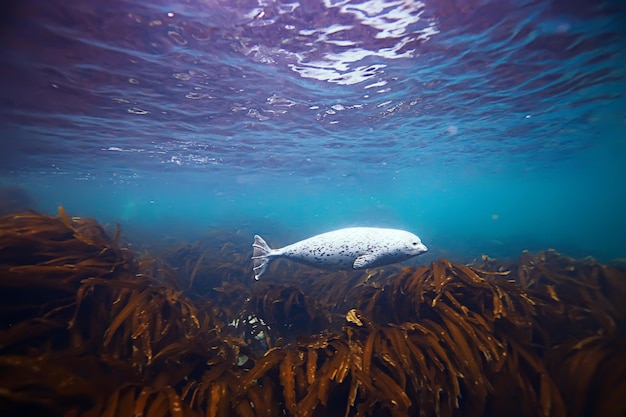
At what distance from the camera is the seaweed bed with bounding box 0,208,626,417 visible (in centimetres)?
292

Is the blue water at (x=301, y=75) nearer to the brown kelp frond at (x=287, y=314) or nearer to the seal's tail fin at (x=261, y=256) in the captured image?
the seal's tail fin at (x=261, y=256)

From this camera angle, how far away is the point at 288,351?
362 cm

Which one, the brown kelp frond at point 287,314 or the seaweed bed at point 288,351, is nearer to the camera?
the seaweed bed at point 288,351

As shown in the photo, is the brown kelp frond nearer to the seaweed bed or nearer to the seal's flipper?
the seaweed bed

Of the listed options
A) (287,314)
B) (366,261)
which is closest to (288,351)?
(287,314)

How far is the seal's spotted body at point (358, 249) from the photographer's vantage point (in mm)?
6102

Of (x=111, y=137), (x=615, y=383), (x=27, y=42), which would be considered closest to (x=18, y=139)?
(x=111, y=137)

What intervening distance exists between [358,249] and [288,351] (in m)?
3.23

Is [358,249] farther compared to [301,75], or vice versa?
[301,75]

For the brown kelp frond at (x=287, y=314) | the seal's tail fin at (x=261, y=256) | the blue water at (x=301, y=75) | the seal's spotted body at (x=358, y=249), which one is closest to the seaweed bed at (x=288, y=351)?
the brown kelp frond at (x=287, y=314)

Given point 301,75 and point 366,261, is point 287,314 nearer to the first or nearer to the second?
point 366,261

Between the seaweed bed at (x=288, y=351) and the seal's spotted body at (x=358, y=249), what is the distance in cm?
89

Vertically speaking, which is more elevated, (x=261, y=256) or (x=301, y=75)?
(x=301, y=75)

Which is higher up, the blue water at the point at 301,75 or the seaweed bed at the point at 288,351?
the blue water at the point at 301,75
